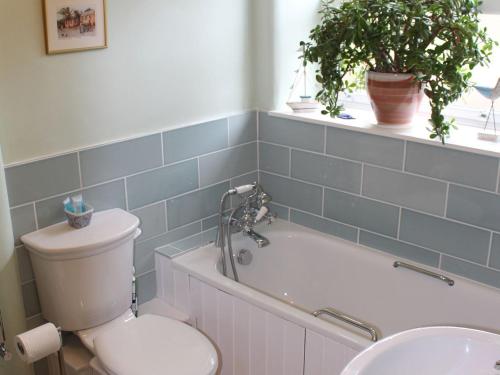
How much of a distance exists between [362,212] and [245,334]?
732 millimetres

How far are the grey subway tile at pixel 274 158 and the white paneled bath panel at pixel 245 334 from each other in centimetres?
72

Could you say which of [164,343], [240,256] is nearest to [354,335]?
[164,343]

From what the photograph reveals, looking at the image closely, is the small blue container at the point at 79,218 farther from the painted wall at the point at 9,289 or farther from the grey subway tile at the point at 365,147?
the grey subway tile at the point at 365,147

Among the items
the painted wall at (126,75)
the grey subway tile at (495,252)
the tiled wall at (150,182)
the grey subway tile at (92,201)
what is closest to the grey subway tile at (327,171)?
the tiled wall at (150,182)

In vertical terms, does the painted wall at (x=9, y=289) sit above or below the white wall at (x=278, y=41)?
below

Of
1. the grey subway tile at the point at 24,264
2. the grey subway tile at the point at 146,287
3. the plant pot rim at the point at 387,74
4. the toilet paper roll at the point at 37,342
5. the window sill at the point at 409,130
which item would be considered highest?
the plant pot rim at the point at 387,74

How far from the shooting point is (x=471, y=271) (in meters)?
2.49

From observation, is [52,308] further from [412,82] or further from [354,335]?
[412,82]

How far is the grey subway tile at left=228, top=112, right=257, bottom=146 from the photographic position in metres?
2.97

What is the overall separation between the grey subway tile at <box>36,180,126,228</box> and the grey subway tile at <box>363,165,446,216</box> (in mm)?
1005

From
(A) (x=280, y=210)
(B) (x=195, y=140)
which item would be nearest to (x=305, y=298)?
(A) (x=280, y=210)

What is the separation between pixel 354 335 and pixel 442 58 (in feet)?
3.57

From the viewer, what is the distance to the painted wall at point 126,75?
7.22 ft

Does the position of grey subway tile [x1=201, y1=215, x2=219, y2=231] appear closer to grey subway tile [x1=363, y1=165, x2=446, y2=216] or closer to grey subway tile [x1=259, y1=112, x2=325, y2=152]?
grey subway tile [x1=259, y1=112, x2=325, y2=152]
